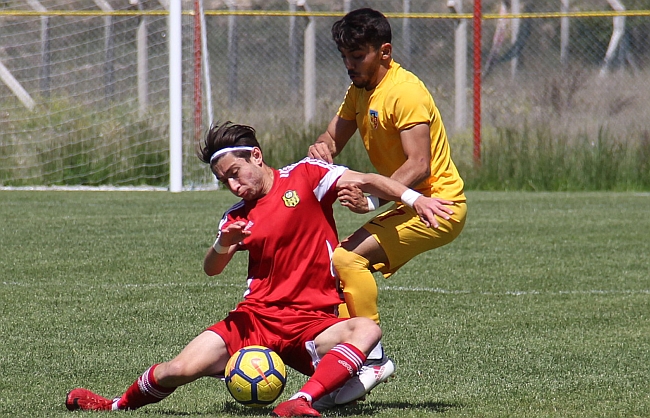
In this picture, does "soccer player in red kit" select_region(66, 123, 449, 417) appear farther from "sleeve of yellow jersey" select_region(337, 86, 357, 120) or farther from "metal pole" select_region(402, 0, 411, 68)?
"metal pole" select_region(402, 0, 411, 68)

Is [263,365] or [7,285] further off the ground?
Answer: [263,365]

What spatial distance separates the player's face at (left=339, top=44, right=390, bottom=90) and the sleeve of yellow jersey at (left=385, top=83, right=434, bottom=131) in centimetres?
14

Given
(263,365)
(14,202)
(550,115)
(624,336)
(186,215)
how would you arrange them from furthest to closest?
(550,115)
(14,202)
(186,215)
(624,336)
(263,365)

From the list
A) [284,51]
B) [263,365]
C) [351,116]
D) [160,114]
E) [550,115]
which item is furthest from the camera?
[284,51]

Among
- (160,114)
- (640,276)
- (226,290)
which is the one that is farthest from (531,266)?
(160,114)

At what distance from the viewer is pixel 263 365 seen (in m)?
4.42

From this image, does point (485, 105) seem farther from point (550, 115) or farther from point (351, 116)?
point (351, 116)

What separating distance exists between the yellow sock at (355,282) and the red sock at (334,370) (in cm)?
47

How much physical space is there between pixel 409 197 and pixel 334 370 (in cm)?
81

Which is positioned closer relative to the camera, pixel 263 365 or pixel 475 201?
pixel 263 365

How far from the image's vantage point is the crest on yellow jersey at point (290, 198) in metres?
4.68

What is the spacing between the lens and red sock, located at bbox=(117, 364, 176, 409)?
4566mm

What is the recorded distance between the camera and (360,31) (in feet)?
16.8

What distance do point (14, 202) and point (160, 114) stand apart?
114 inches
